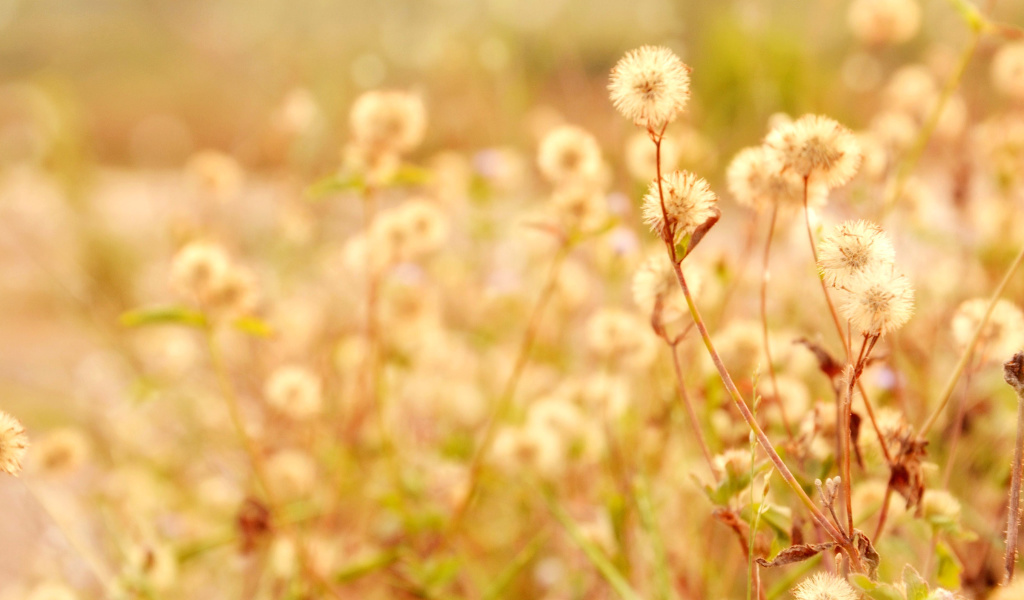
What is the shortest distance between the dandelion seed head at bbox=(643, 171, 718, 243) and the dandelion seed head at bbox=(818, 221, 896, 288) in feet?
0.17

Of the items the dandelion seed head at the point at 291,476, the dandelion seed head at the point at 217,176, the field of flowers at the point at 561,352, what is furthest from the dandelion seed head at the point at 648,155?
the dandelion seed head at the point at 217,176

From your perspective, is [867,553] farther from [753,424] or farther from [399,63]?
[399,63]

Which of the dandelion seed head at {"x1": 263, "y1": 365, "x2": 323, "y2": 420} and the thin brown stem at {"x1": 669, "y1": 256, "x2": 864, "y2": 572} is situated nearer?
the thin brown stem at {"x1": 669, "y1": 256, "x2": 864, "y2": 572}

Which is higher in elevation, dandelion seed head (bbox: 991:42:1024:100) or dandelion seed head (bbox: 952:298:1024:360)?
dandelion seed head (bbox: 991:42:1024:100)

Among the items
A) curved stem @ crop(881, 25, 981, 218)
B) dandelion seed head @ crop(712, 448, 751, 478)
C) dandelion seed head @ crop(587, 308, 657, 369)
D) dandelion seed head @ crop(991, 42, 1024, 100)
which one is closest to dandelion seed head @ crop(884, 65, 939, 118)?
dandelion seed head @ crop(991, 42, 1024, 100)

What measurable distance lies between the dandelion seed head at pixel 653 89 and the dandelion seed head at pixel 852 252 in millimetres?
88

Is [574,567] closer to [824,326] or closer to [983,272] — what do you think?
[824,326]

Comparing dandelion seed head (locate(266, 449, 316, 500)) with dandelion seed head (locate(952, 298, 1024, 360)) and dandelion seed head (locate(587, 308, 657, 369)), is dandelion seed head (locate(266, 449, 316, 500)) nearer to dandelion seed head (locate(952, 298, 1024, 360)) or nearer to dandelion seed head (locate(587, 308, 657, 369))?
dandelion seed head (locate(587, 308, 657, 369))

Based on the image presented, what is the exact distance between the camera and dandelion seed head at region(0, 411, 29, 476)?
34 centimetres

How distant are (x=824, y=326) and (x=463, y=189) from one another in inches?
29.7

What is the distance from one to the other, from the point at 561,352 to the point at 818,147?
793 millimetres

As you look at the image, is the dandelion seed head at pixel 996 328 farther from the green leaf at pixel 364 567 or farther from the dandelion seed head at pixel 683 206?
the green leaf at pixel 364 567

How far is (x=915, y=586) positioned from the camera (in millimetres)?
327

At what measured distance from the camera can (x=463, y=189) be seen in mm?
1384
